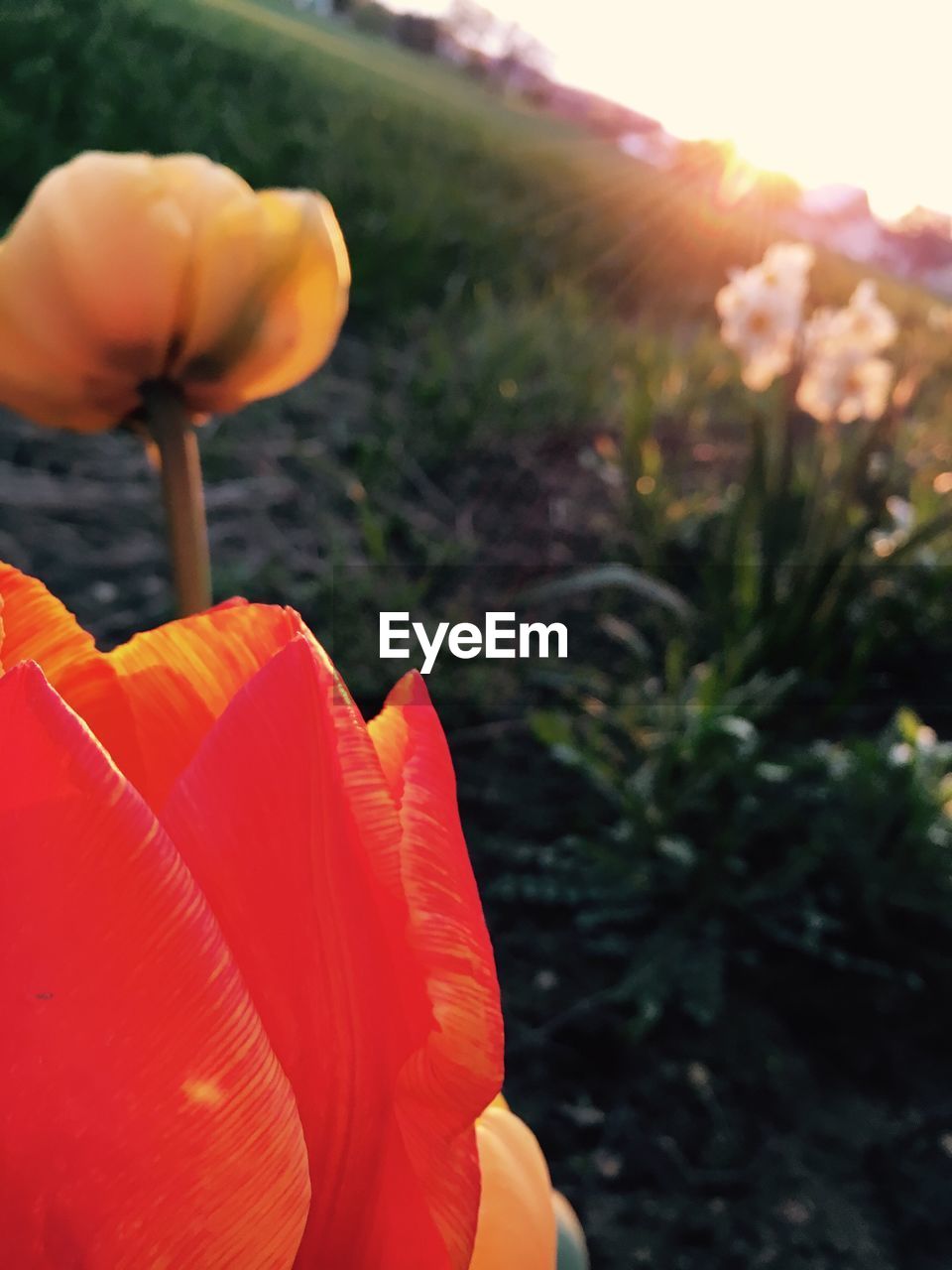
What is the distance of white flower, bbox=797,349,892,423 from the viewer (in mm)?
1225

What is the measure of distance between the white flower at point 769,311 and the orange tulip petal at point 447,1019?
1162 millimetres

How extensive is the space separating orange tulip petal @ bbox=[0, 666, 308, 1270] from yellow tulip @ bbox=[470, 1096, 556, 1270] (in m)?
0.05

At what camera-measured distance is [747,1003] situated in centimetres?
75

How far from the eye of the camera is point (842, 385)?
125cm

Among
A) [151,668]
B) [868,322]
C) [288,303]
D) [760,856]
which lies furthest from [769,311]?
[151,668]

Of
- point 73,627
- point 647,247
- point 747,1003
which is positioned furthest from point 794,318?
point 647,247

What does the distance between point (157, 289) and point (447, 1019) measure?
268 millimetres

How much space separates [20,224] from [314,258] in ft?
0.29

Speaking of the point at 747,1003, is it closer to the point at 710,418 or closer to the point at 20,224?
the point at 20,224

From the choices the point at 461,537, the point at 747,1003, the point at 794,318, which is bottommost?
the point at 747,1003

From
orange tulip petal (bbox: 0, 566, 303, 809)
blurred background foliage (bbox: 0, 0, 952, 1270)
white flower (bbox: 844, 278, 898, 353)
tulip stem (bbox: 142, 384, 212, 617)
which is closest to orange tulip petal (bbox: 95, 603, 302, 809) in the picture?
orange tulip petal (bbox: 0, 566, 303, 809)

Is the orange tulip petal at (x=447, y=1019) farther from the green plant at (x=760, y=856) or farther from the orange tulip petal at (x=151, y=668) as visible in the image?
the green plant at (x=760, y=856)

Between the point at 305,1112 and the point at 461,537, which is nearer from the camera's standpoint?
the point at 305,1112

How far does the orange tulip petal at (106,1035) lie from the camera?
125 millimetres
